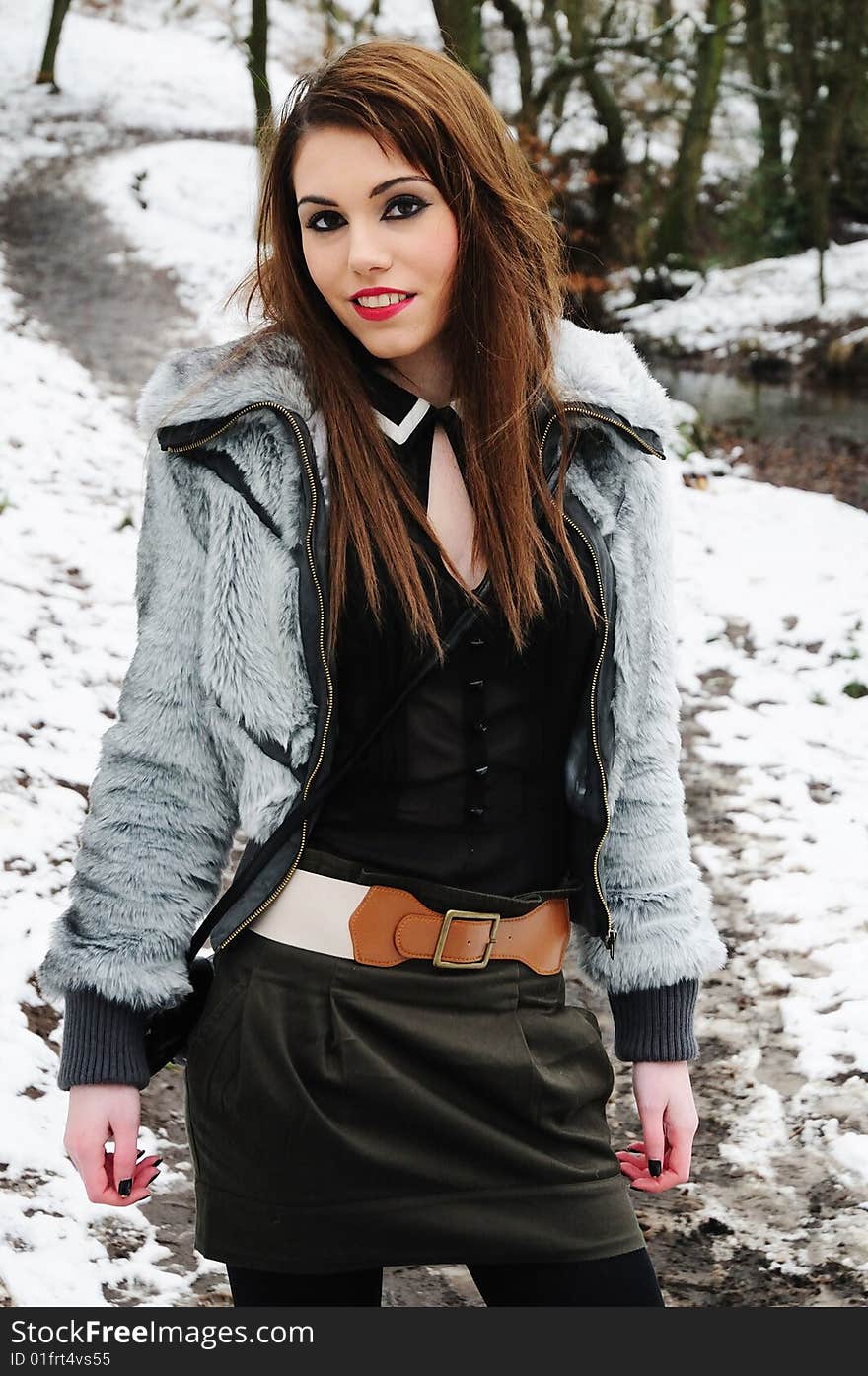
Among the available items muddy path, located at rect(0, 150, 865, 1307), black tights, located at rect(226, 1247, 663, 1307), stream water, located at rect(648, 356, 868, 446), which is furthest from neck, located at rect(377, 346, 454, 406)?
stream water, located at rect(648, 356, 868, 446)

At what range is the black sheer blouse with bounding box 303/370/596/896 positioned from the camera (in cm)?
159

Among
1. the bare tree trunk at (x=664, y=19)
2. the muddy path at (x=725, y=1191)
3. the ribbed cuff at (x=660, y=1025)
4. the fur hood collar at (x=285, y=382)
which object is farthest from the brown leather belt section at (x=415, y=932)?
the bare tree trunk at (x=664, y=19)

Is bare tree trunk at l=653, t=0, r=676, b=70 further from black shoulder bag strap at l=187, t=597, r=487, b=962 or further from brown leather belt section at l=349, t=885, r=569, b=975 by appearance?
brown leather belt section at l=349, t=885, r=569, b=975

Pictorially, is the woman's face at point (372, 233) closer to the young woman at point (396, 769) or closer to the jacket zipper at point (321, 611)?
the young woman at point (396, 769)

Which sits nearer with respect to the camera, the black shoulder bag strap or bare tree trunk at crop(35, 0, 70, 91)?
the black shoulder bag strap

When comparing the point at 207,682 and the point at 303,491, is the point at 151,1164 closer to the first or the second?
the point at 207,682

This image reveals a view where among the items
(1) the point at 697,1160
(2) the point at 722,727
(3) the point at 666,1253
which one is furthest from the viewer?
(2) the point at 722,727

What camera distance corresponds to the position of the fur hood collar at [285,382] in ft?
5.49

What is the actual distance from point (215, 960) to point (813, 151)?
53.4ft

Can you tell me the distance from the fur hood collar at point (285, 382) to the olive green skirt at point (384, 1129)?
2.06 ft

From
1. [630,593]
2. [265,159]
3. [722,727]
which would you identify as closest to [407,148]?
[265,159]

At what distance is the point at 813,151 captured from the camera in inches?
629

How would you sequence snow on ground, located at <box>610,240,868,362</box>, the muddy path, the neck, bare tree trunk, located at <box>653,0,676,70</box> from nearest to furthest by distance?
the neck
the muddy path
snow on ground, located at <box>610,240,868,362</box>
bare tree trunk, located at <box>653,0,676,70</box>

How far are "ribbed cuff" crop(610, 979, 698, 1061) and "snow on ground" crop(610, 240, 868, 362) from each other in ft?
44.4
